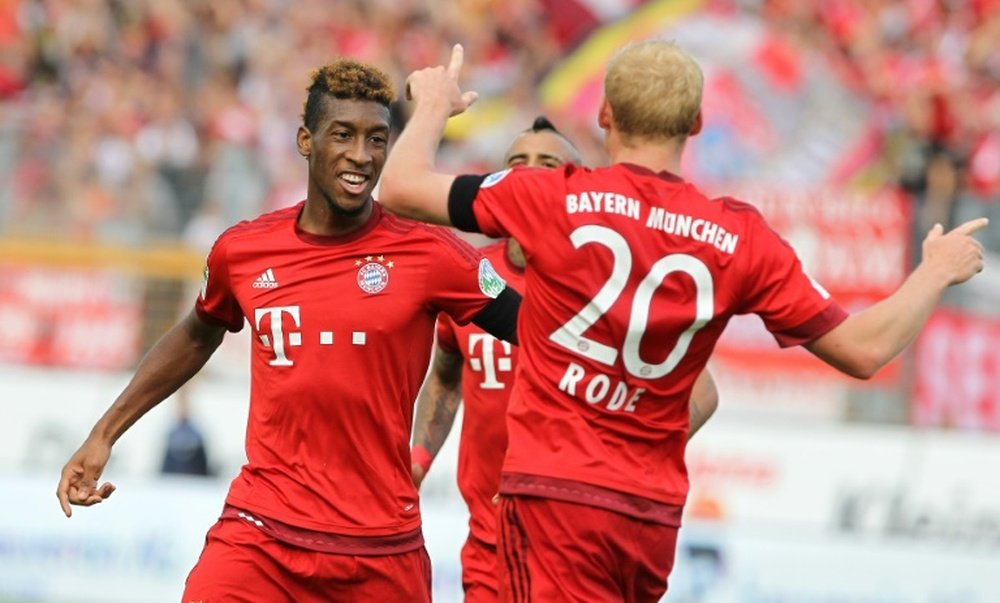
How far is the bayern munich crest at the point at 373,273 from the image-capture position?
5.96 metres

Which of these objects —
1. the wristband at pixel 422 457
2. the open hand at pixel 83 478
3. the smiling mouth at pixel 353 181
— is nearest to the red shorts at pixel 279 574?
the open hand at pixel 83 478

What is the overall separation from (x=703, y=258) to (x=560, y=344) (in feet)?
1.64

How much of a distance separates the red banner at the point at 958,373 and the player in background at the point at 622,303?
310 inches

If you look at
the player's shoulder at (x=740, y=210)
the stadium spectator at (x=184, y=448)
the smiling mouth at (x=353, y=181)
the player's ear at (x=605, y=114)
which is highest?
the player's ear at (x=605, y=114)

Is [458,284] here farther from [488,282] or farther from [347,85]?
[347,85]

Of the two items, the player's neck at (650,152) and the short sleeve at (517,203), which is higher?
the player's neck at (650,152)

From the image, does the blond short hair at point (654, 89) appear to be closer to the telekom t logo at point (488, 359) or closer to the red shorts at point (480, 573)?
the telekom t logo at point (488, 359)

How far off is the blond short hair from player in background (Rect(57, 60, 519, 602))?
4.23 feet

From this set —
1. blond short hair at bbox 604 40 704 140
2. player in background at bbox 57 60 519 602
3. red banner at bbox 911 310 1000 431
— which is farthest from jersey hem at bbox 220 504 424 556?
red banner at bbox 911 310 1000 431

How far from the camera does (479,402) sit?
708 cm

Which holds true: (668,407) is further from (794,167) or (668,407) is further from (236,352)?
(794,167)

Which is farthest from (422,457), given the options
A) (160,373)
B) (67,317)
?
(67,317)

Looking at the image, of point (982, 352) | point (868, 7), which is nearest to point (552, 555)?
point (982, 352)

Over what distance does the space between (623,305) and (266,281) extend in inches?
64.3
